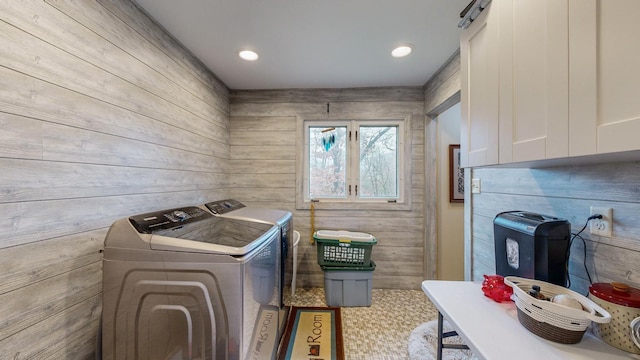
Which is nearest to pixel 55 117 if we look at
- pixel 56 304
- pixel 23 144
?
pixel 23 144

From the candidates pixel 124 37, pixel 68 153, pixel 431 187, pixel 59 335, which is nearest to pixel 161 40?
pixel 124 37

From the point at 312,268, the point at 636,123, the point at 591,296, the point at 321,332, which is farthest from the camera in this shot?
the point at 312,268

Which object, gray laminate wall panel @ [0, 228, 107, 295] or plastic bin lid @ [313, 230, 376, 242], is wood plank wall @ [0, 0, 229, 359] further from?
plastic bin lid @ [313, 230, 376, 242]

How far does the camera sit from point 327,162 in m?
2.94

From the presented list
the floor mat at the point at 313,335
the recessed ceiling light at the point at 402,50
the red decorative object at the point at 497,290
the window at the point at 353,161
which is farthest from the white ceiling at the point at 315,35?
the floor mat at the point at 313,335

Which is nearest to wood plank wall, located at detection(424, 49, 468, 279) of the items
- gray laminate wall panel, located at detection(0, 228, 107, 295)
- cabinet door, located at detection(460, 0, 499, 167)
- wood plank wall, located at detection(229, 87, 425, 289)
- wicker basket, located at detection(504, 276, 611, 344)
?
wood plank wall, located at detection(229, 87, 425, 289)

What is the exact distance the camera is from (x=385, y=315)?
7.52 feet

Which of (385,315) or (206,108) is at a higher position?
(206,108)

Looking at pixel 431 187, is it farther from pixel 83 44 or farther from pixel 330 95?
pixel 83 44

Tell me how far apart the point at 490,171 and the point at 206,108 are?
8.43 feet

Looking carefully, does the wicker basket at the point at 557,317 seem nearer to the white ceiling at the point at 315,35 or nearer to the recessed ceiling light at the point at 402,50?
the white ceiling at the point at 315,35

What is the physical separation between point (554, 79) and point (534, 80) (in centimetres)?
9

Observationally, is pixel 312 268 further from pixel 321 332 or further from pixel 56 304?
pixel 56 304

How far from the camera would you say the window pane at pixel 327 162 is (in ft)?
9.56
